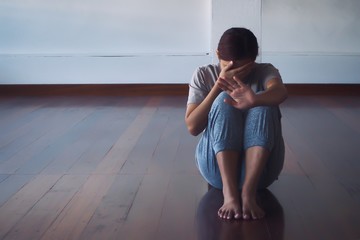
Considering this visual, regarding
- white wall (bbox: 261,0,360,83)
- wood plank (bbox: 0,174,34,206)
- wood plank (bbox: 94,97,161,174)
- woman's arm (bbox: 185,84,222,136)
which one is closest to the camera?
woman's arm (bbox: 185,84,222,136)

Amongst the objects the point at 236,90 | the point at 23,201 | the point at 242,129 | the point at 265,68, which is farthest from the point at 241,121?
the point at 23,201

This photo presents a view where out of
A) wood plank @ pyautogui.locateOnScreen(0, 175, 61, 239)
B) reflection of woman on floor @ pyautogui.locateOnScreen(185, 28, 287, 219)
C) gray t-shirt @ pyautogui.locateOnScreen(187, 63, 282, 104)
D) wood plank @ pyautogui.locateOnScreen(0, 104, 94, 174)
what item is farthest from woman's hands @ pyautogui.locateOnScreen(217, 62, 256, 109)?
wood plank @ pyautogui.locateOnScreen(0, 104, 94, 174)

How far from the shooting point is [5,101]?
4539mm

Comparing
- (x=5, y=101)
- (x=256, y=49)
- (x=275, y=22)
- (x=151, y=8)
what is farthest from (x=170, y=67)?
(x=256, y=49)

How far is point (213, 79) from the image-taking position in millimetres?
2115

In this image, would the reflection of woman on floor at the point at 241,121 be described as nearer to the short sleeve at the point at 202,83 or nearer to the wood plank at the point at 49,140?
the short sleeve at the point at 202,83

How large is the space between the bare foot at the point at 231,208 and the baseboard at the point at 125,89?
2.92 meters

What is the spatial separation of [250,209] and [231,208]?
71 millimetres

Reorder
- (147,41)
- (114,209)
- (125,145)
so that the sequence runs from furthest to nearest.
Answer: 1. (147,41)
2. (125,145)
3. (114,209)

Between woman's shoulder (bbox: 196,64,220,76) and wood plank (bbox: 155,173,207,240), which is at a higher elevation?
woman's shoulder (bbox: 196,64,220,76)

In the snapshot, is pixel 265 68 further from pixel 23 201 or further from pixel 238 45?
pixel 23 201

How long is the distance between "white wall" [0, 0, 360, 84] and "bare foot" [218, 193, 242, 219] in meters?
2.86

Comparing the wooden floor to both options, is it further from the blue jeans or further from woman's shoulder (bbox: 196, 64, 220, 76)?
woman's shoulder (bbox: 196, 64, 220, 76)

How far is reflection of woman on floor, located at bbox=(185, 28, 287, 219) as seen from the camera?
1.94 m
